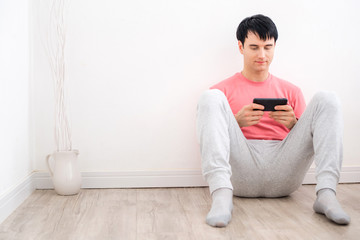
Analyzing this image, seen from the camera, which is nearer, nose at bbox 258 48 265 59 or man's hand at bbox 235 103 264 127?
man's hand at bbox 235 103 264 127

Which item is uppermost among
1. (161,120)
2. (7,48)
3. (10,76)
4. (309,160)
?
(7,48)

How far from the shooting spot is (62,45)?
250 cm

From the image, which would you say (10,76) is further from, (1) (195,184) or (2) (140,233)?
(1) (195,184)

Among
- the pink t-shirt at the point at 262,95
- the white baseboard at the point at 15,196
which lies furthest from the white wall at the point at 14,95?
the pink t-shirt at the point at 262,95

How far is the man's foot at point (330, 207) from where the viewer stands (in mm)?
1762

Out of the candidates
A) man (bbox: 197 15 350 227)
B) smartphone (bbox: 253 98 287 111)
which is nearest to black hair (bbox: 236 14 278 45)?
man (bbox: 197 15 350 227)

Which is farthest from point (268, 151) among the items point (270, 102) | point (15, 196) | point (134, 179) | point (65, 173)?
point (15, 196)

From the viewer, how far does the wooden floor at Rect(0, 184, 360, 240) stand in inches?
65.8

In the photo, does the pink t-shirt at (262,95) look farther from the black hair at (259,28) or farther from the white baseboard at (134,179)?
the white baseboard at (134,179)

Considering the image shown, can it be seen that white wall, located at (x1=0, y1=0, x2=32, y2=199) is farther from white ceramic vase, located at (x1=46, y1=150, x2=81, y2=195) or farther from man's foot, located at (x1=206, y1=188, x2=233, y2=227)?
man's foot, located at (x1=206, y1=188, x2=233, y2=227)

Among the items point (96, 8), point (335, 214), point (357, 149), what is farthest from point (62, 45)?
point (357, 149)

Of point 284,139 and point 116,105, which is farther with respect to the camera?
point 116,105

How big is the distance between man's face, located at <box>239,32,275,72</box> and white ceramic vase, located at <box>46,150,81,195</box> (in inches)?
44.9

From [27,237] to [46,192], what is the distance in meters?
0.81
